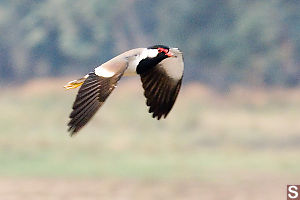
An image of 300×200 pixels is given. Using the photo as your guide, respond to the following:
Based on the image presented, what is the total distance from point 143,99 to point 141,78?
17302 millimetres

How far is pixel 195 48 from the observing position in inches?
970

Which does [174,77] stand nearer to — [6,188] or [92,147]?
[6,188]

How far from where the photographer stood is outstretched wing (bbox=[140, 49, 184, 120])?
6.72 metres

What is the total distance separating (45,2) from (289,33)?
6.66 meters

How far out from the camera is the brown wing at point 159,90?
6734 millimetres

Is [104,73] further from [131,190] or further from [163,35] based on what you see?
[163,35]

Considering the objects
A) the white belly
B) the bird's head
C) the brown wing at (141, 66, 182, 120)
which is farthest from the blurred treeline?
the white belly

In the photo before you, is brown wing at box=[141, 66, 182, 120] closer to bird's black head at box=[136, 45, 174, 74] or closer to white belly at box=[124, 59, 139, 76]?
bird's black head at box=[136, 45, 174, 74]

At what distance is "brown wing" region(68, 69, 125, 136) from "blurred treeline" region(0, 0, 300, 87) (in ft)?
60.5

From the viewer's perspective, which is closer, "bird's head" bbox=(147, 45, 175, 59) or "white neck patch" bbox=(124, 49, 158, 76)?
"white neck patch" bbox=(124, 49, 158, 76)

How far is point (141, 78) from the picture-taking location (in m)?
6.65

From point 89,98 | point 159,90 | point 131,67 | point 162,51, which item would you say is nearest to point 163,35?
point 159,90

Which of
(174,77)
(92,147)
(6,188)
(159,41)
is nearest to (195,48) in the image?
(159,41)

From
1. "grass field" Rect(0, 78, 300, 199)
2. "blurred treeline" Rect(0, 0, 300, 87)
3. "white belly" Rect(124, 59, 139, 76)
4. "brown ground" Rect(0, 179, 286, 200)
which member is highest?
"blurred treeline" Rect(0, 0, 300, 87)
